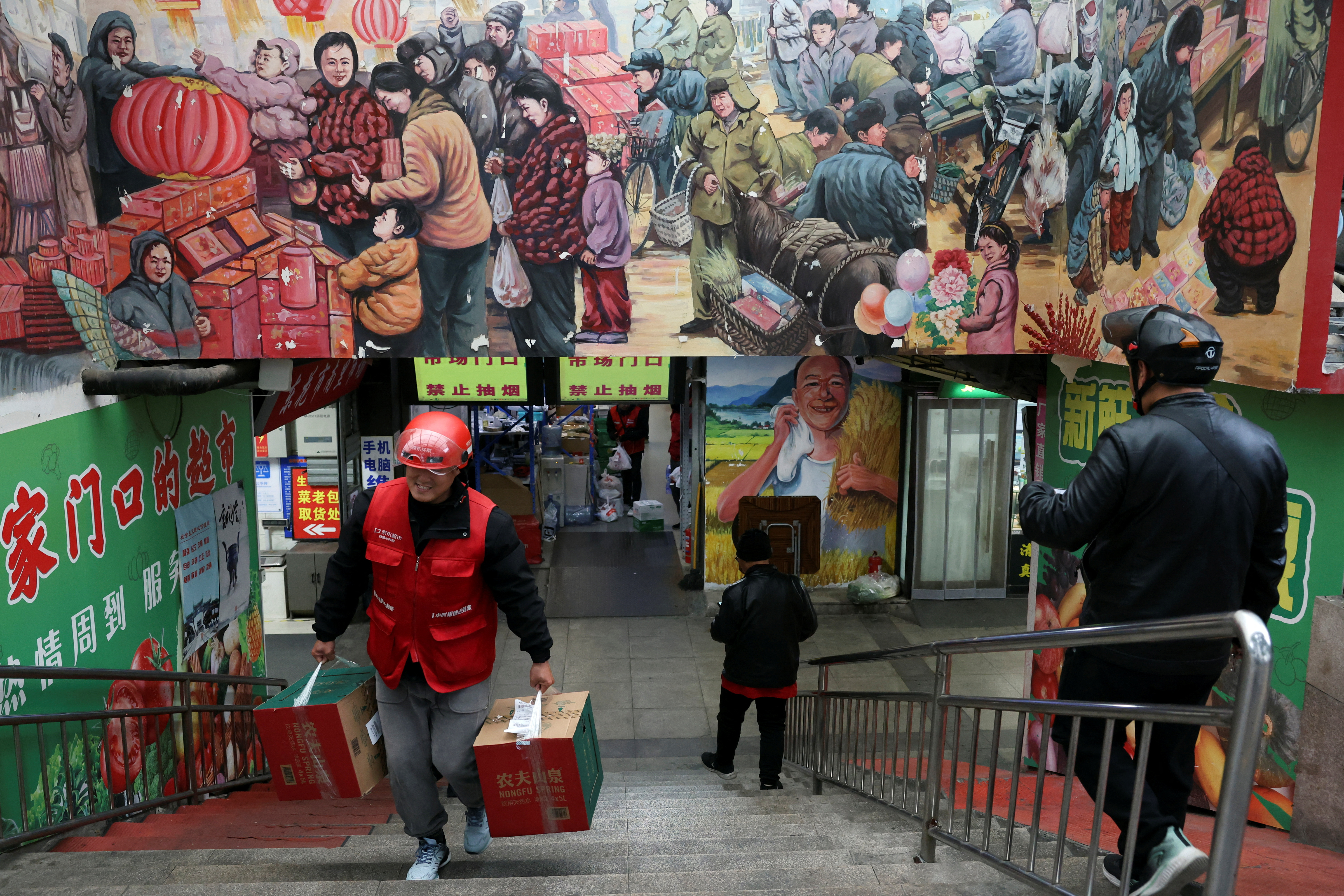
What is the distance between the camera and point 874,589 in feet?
36.9

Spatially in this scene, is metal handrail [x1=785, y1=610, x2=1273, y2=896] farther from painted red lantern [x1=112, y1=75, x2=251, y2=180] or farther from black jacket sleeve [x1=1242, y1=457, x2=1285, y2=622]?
painted red lantern [x1=112, y1=75, x2=251, y2=180]

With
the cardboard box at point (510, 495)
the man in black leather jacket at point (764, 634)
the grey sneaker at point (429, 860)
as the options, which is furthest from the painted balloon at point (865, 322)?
the cardboard box at point (510, 495)

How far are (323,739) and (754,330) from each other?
3.63 m

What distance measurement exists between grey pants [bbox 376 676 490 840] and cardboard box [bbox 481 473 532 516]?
30.6 feet

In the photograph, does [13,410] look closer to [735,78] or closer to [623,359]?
[735,78]

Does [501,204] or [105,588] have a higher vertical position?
[501,204]

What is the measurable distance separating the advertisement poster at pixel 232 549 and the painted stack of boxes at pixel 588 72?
12.7 ft

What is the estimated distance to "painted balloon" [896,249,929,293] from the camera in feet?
19.9

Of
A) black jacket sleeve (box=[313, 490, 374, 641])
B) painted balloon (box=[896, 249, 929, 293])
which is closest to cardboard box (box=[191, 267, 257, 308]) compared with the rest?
black jacket sleeve (box=[313, 490, 374, 641])

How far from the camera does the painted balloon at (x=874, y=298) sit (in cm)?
609

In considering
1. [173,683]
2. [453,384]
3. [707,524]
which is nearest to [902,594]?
[707,524]

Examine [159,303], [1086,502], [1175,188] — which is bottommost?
[1086,502]

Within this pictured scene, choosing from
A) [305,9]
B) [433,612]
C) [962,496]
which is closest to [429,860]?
[433,612]

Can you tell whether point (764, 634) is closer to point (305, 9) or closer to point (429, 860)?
point (429, 860)
